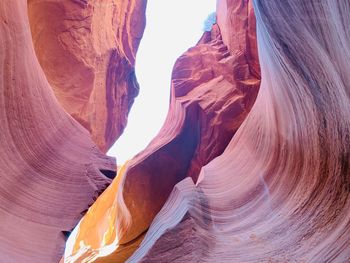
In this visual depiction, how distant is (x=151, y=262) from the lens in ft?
9.82

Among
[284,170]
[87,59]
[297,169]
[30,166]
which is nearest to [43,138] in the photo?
[30,166]

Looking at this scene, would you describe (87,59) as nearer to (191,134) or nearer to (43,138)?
(191,134)

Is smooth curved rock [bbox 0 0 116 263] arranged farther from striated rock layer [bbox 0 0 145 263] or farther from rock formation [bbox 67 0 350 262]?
rock formation [bbox 67 0 350 262]

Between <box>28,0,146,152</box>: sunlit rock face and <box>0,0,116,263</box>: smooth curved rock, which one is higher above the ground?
<box>28,0,146,152</box>: sunlit rock face

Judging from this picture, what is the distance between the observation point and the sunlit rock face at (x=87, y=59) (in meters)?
6.89

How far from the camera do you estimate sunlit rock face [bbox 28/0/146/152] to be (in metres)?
6.89

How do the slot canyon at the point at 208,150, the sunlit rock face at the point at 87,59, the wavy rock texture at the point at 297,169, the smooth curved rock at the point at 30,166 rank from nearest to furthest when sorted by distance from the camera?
the wavy rock texture at the point at 297,169 < the slot canyon at the point at 208,150 < the smooth curved rock at the point at 30,166 < the sunlit rock face at the point at 87,59

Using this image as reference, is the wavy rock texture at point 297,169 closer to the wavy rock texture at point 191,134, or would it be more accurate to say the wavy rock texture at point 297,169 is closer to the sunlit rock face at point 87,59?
the wavy rock texture at point 191,134

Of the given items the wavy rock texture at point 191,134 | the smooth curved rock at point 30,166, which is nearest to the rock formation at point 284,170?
the smooth curved rock at point 30,166

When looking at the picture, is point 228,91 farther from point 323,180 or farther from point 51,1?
point 323,180

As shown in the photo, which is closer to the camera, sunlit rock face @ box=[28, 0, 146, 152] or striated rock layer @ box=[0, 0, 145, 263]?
striated rock layer @ box=[0, 0, 145, 263]

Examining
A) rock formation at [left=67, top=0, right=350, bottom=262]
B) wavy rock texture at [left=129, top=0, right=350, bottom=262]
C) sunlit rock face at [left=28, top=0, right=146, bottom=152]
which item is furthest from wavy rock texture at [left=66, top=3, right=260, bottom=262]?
wavy rock texture at [left=129, top=0, right=350, bottom=262]

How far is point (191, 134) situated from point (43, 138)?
143 inches

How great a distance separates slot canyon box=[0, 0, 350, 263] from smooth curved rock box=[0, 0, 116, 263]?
0.01 metres
